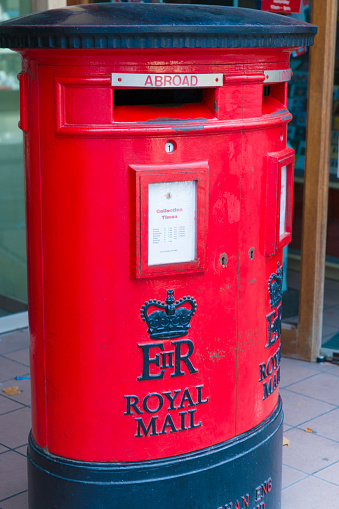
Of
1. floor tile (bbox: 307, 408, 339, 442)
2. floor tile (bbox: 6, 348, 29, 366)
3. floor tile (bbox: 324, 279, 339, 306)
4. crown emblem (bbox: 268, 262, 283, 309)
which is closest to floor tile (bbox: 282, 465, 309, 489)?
floor tile (bbox: 307, 408, 339, 442)

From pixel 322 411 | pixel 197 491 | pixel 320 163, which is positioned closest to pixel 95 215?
pixel 197 491

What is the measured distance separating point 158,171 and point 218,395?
843mm

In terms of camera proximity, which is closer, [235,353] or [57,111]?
[57,111]

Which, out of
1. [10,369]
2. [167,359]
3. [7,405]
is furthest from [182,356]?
[10,369]

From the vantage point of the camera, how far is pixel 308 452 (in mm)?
3771

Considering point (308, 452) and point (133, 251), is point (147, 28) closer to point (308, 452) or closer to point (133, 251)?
point (133, 251)

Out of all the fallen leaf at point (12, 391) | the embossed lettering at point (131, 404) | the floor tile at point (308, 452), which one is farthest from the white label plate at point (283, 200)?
the fallen leaf at point (12, 391)

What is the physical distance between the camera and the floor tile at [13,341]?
516 centimetres

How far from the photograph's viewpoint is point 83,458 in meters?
2.51

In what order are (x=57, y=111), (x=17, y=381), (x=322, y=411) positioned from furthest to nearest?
(x=17, y=381) → (x=322, y=411) → (x=57, y=111)

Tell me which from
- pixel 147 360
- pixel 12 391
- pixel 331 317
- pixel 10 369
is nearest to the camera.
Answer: pixel 147 360

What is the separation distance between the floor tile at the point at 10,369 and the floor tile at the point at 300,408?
1.67m

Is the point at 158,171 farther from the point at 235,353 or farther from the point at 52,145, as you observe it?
the point at 235,353

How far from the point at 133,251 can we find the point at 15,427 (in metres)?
2.05
